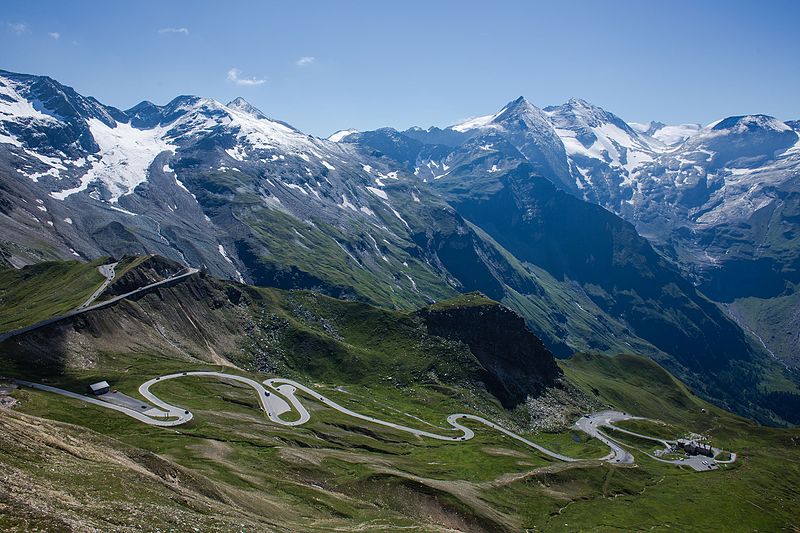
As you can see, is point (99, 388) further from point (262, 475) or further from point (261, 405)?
point (262, 475)

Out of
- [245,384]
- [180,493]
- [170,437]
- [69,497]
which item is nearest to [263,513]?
[180,493]

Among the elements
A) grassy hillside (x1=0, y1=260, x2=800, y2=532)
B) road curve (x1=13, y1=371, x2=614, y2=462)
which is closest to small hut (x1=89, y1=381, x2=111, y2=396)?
road curve (x1=13, y1=371, x2=614, y2=462)

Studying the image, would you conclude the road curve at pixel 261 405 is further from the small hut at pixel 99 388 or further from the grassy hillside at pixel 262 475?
the small hut at pixel 99 388

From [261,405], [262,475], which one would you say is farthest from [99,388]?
[262,475]

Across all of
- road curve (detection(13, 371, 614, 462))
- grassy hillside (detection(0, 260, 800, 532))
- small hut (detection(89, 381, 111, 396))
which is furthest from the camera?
small hut (detection(89, 381, 111, 396))

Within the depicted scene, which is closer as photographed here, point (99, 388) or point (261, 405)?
point (99, 388)

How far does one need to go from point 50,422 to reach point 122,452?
11.4 metres

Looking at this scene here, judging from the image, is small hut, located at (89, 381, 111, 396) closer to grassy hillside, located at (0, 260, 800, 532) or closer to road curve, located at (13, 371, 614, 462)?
road curve, located at (13, 371, 614, 462)

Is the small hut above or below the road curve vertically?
above

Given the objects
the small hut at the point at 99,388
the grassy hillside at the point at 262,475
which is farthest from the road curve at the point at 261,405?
the small hut at the point at 99,388

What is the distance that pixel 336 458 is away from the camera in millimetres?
126875

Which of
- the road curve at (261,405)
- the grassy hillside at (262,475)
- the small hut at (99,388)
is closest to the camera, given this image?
the grassy hillside at (262,475)

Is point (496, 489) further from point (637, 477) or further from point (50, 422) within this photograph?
point (50, 422)

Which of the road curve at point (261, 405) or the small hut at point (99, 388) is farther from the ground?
the small hut at point (99, 388)
